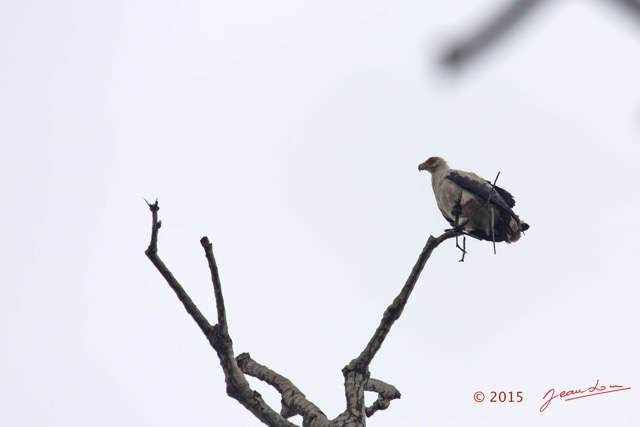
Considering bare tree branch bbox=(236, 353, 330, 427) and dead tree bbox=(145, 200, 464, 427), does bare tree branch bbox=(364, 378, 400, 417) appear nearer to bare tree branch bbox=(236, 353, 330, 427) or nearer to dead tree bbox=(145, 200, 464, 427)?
dead tree bbox=(145, 200, 464, 427)

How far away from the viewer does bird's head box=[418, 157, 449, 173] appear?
10211 mm

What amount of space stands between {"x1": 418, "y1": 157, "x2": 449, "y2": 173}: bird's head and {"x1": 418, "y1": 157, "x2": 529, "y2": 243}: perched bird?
0.22 meters

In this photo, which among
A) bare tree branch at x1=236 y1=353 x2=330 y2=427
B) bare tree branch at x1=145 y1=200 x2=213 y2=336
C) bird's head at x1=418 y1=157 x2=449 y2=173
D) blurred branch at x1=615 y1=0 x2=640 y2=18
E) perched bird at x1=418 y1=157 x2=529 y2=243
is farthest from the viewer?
bird's head at x1=418 y1=157 x2=449 y2=173

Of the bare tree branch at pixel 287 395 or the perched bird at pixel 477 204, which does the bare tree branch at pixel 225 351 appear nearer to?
the bare tree branch at pixel 287 395

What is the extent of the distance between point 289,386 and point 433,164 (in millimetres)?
5392

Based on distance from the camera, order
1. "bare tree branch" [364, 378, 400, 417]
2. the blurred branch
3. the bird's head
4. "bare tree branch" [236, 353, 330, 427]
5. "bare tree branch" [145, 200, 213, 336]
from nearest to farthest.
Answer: the blurred branch → "bare tree branch" [145, 200, 213, 336] → "bare tree branch" [236, 353, 330, 427] → "bare tree branch" [364, 378, 400, 417] → the bird's head

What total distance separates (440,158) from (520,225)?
2.14 metres

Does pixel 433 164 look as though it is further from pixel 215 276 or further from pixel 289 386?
pixel 215 276

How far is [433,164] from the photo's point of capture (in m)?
10.3

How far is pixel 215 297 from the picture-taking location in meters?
5.01

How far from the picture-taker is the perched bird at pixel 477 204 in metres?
8.34

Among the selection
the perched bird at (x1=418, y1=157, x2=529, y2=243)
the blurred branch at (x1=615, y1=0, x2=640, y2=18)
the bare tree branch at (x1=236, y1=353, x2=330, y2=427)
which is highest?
the perched bird at (x1=418, y1=157, x2=529, y2=243)

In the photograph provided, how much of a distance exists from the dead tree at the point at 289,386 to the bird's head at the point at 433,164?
4.89 m

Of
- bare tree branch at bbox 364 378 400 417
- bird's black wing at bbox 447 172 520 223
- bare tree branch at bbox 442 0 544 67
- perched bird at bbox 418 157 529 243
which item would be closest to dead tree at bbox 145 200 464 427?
bare tree branch at bbox 364 378 400 417
